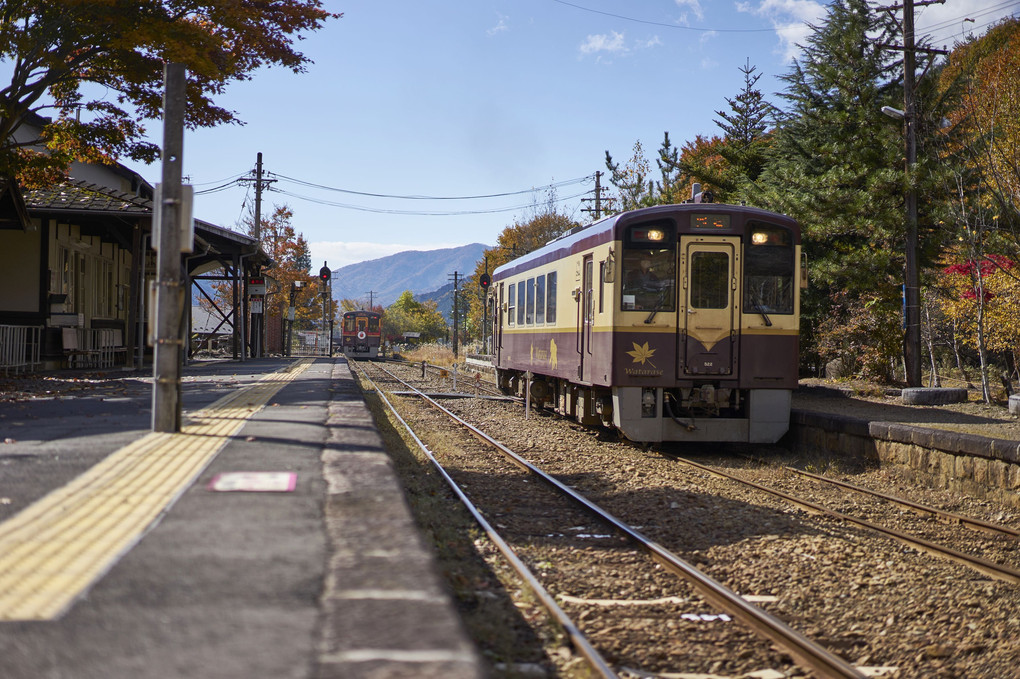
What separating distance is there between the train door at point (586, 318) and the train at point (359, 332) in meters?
38.6

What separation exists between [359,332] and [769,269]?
4086 cm

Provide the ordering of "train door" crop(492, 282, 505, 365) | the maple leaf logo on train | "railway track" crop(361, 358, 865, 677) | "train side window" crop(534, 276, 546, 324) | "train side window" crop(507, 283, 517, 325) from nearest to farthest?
"railway track" crop(361, 358, 865, 677), the maple leaf logo on train, "train side window" crop(534, 276, 546, 324), "train side window" crop(507, 283, 517, 325), "train door" crop(492, 282, 505, 365)

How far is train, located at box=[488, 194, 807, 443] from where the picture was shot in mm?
11320

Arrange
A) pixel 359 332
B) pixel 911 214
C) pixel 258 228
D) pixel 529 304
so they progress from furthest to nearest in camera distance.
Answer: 1. pixel 359 332
2. pixel 258 228
3. pixel 911 214
4. pixel 529 304

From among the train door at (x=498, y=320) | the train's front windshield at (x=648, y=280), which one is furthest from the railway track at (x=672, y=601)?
the train door at (x=498, y=320)

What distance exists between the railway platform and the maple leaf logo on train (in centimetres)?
516

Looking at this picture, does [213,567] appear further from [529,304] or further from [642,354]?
[529,304]

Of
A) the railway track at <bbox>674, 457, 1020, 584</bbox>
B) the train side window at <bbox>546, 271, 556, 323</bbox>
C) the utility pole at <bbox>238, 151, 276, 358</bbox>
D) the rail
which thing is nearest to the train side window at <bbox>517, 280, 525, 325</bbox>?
the train side window at <bbox>546, 271, 556, 323</bbox>

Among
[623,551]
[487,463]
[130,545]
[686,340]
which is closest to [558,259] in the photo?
[686,340]

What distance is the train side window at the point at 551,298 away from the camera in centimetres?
1425

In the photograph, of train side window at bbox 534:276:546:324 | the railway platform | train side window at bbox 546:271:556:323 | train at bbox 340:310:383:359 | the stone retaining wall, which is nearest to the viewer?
the railway platform

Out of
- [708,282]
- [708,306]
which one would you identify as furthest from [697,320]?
[708,282]

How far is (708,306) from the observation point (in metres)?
11.5

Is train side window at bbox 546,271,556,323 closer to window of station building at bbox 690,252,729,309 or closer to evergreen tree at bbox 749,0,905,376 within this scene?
window of station building at bbox 690,252,729,309
